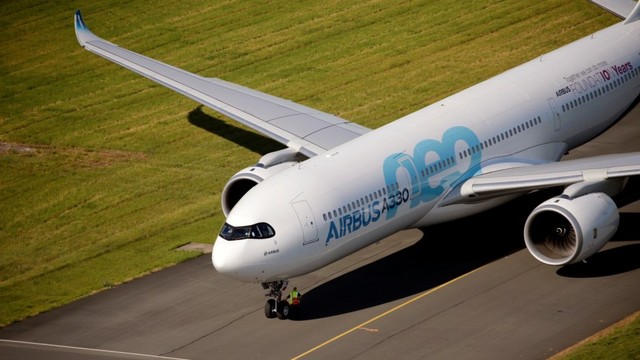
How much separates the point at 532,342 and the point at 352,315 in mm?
5620

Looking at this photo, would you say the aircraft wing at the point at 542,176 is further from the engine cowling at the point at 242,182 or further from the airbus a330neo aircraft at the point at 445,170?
the engine cowling at the point at 242,182

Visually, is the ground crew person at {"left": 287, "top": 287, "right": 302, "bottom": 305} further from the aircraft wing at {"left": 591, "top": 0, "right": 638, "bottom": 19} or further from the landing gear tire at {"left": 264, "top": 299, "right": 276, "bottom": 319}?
the aircraft wing at {"left": 591, "top": 0, "right": 638, "bottom": 19}

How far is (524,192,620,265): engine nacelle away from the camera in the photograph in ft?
102

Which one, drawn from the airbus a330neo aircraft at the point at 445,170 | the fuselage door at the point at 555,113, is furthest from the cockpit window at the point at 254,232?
the fuselage door at the point at 555,113

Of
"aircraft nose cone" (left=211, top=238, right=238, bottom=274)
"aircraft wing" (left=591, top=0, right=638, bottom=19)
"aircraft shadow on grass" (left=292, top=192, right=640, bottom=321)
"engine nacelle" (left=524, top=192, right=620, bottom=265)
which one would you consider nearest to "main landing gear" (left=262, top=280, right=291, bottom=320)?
"aircraft shadow on grass" (left=292, top=192, right=640, bottom=321)

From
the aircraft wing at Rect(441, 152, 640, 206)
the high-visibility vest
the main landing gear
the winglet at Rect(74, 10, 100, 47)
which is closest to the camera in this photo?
the main landing gear

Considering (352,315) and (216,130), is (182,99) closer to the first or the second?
(216,130)

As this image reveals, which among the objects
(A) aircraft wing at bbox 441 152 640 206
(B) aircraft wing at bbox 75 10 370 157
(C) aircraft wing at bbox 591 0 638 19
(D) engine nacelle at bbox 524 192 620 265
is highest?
(B) aircraft wing at bbox 75 10 370 157

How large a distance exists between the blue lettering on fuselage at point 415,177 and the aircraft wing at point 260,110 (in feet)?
18.5

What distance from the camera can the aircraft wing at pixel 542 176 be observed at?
32.8m

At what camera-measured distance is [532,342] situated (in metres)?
28.8

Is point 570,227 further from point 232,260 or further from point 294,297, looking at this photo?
point 232,260

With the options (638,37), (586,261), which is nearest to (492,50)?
(638,37)

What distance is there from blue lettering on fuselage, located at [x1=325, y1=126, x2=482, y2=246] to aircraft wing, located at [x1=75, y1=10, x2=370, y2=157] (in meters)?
5.63
